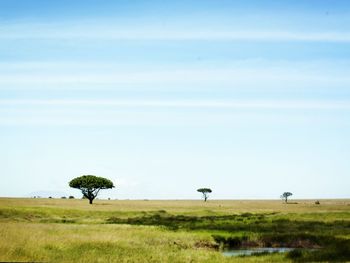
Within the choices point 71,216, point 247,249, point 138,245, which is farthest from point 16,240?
point 71,216

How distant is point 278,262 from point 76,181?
108 meters

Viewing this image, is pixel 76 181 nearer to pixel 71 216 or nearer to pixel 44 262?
pixel 71 216

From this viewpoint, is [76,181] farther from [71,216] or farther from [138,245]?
[138,245]

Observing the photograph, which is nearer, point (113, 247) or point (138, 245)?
point (113, 247)

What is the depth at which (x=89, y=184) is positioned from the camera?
131 meters

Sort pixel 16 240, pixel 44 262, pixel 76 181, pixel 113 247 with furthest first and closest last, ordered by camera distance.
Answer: pixel 76 181, pixel 113 247, pixel 16 240, pixel 44 262

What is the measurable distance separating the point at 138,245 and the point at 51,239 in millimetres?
6500

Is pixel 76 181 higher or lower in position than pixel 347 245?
higher

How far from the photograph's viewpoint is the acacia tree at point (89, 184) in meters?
131

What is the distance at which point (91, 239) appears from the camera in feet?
106

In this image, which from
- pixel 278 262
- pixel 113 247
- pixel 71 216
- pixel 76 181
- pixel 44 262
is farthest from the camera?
pixel 76 181

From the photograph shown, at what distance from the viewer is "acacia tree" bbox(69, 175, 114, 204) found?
430ft

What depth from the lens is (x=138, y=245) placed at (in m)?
33.3

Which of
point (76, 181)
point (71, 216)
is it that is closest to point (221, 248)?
point (71, 216)
